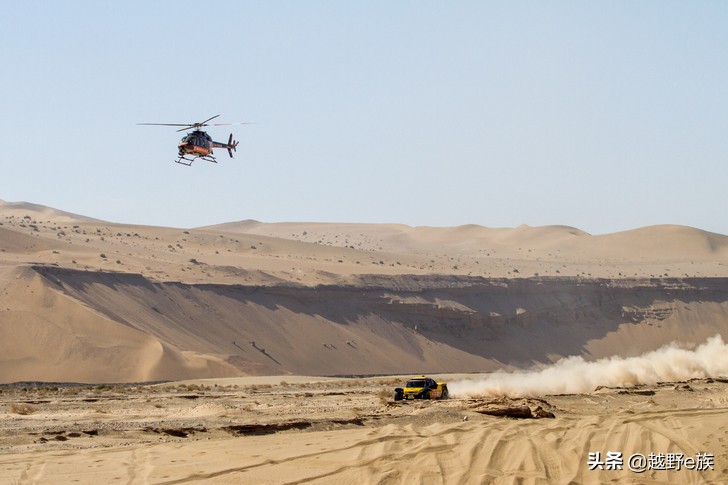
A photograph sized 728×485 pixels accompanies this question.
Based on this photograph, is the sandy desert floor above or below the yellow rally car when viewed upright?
above

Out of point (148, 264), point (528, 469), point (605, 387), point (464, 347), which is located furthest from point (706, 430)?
point (148, 264)

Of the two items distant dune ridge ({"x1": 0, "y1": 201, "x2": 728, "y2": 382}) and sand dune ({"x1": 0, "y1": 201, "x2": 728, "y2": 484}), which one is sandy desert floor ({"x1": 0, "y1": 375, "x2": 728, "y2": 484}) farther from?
distant dune ridge ({"x1": 0, "y1": 201, "x2": 728, "y2": 382})

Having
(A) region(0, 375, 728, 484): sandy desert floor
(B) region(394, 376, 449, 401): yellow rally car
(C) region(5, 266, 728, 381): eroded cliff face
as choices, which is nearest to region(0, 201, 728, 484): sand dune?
(A) region(0, 375, 728, 484): sandy desert floor

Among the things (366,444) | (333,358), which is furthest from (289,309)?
(366,444)

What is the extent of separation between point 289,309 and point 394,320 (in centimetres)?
971

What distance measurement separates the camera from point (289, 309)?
243 feet

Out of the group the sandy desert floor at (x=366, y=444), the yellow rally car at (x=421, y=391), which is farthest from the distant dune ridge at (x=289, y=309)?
the sandy desert floor at (x=366, y=444)

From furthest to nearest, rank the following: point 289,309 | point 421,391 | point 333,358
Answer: point 289,309
point 333,358
point 421,391

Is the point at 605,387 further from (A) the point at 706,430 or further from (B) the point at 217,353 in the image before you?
(B) the point at 217,353

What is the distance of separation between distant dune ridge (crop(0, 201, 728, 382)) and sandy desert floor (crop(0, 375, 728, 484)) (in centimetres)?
2282

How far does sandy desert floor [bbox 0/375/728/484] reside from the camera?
17.8 metres

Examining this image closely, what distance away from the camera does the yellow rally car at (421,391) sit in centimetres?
3488

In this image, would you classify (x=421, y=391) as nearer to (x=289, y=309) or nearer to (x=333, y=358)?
(x=333, y=358)

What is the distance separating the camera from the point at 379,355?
71.4m
